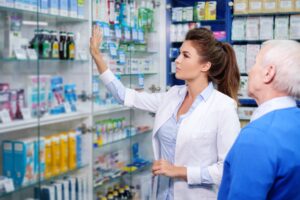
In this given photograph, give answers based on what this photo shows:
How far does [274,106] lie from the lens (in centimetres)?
125

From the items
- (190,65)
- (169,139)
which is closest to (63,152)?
(169,139)

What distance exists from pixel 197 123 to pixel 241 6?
120 inches

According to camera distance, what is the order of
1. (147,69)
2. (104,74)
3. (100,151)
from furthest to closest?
(147,69) → (100,151) → (104,74)

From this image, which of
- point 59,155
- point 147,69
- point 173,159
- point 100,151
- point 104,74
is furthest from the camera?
point 147,69

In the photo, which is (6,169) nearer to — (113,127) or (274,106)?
(113,127)

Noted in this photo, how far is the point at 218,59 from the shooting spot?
2.17 metres

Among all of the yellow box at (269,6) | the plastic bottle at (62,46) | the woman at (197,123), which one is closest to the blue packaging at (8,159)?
the plastic bottle at (62,46)

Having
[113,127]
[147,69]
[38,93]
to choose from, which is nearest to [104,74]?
[38,93]

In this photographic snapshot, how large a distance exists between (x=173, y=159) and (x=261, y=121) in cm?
92

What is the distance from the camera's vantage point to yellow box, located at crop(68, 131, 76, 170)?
3.27 m

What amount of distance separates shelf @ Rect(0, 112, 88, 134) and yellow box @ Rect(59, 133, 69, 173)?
0.43 ft

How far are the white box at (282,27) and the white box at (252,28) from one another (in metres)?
0.22

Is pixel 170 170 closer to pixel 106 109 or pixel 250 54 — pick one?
pixel 106 109

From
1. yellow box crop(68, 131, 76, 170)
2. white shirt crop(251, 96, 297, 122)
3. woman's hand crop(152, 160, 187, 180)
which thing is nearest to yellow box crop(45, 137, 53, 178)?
yellow box crop(68, 131, 76, 170)
